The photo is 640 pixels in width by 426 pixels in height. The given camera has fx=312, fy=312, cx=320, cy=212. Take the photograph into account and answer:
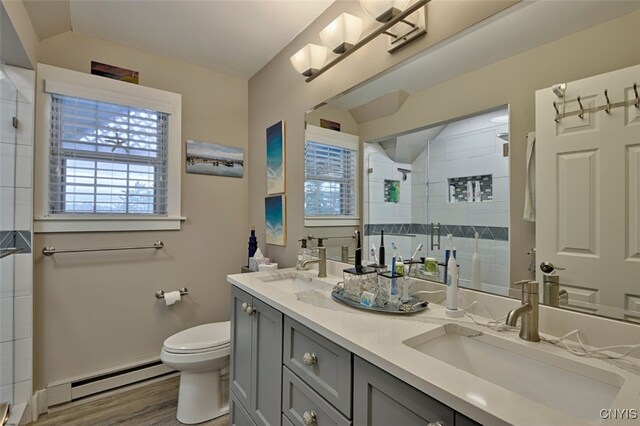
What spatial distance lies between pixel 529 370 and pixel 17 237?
253 cm

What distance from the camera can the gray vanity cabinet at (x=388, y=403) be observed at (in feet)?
2.17

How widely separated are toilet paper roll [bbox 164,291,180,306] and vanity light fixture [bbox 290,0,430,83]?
182 centimetres

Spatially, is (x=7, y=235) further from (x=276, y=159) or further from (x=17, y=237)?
(x=276, y=159)

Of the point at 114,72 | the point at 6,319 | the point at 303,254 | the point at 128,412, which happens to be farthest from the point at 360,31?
the point at 128,412

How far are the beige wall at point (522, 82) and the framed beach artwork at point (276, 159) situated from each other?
1155 mm

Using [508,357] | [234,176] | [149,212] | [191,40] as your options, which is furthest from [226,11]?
[508,357]

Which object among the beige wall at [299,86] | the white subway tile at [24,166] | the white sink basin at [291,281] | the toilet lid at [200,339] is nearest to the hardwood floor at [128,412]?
the toilet lid at [200,339]

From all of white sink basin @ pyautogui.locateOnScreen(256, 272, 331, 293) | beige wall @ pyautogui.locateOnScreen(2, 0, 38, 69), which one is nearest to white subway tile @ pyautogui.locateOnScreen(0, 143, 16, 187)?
beige wall @ pyautogui.locateOnScreen(2, 0, 38, 69)

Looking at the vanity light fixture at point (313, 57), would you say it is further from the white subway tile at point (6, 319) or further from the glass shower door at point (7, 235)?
the white subway tile at point (6, 319)

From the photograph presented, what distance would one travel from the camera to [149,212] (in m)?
2.34

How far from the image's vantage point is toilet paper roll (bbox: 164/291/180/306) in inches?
91.9

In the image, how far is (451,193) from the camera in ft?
4.11

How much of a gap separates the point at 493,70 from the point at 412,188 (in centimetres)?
53

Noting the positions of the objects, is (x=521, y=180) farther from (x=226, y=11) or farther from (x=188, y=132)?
(x=188, y=132)
